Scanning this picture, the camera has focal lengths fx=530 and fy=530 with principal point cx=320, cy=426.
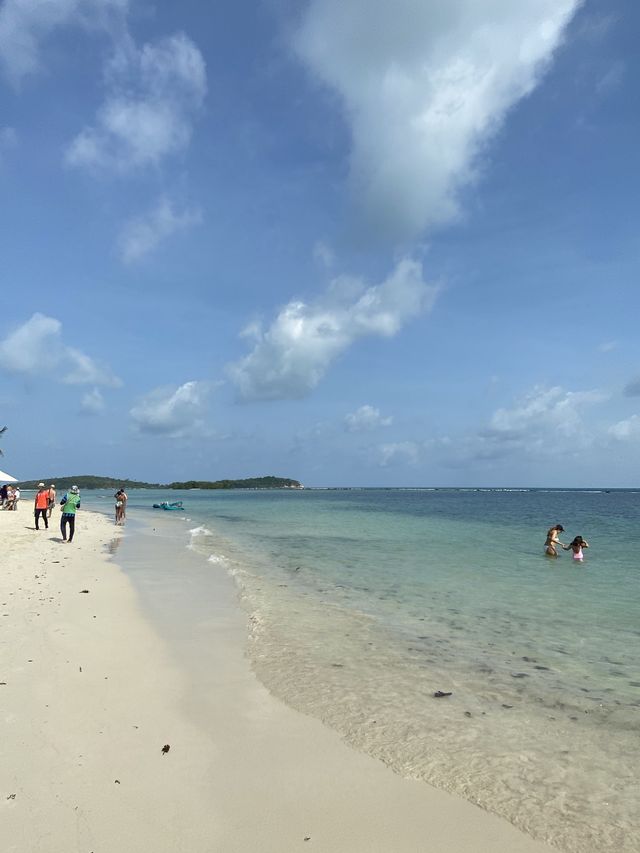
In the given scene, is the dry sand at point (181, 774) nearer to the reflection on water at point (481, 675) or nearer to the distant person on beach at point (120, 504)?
the reflection on water at point (481, 675)

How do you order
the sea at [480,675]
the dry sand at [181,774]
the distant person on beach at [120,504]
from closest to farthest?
1. the dry sand at [181,774]
2. the sea at [480,675]
3. the distant person on beach at [120,504]

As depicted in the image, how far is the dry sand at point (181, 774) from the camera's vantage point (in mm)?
4145

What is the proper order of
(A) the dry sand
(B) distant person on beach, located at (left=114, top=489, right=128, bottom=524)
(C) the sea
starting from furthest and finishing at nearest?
(B) distant person on beach, located at (left=114, top=489, right=128, bottom=524), (C) the sea, (A) the dry sand

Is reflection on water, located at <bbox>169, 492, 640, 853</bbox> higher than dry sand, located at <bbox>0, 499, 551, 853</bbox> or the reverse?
the reverse

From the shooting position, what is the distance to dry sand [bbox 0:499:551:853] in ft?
13.6

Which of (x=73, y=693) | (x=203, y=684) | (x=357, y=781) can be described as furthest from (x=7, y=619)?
(x=357, y=781)

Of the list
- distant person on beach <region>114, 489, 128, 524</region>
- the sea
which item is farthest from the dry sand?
distant person on beach <region>114, 489, 128, 524</region>

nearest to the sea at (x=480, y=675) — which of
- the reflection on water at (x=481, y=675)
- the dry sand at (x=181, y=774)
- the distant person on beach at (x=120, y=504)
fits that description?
the reflection on water at (x=481, y=675)

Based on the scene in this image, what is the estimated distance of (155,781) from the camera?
192 inches

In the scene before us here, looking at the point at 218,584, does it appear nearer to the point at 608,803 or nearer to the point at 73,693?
Result: the point at 73,693

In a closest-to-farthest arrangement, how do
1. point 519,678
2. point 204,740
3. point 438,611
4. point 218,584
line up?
point 204,740 → point 519,678 → point 438,611 → point 218,584

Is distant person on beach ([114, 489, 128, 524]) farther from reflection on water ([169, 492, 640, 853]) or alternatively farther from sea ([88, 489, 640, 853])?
sea ([88, 489, 640, 853])

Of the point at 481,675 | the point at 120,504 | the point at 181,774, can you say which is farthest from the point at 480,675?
the point at 120,504

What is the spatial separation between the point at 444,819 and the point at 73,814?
3.07 metres
